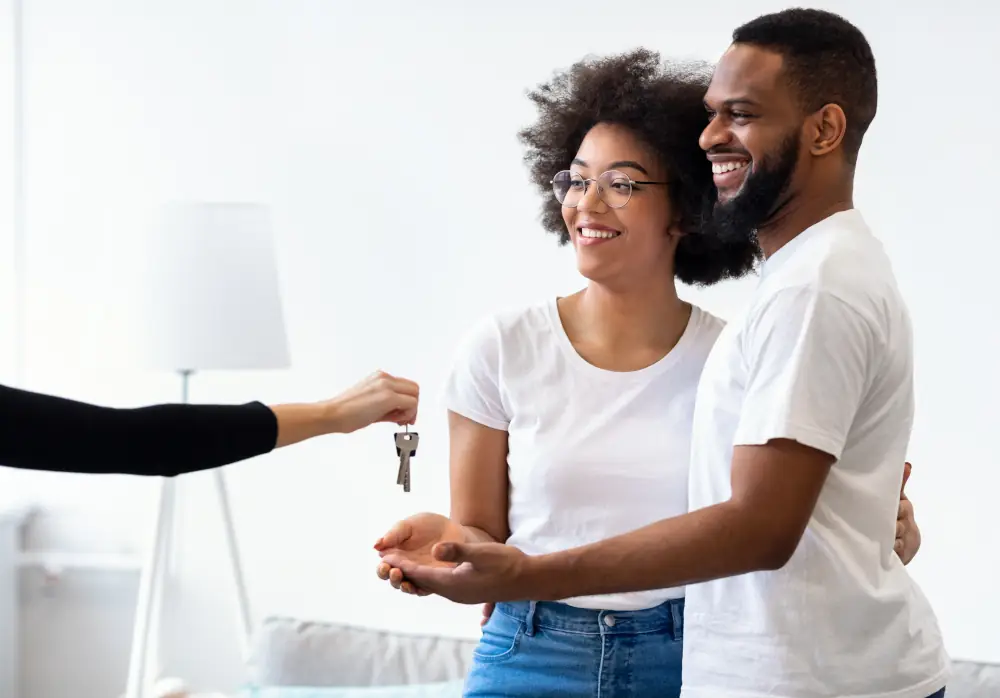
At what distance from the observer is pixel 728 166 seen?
62.4 inches

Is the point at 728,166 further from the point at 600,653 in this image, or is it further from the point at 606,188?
the point at 600,653

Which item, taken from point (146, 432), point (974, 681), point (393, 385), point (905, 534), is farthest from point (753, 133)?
point (974, 681)

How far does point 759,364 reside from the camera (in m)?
1.40

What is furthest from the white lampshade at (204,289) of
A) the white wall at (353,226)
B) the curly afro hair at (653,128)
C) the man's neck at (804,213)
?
the man's neck at (804,213)

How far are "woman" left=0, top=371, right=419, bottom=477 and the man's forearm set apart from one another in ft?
1.80

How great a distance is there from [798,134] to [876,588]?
56cm

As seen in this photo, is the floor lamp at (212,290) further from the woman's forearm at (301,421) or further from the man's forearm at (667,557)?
the man's forearm at (667,557)

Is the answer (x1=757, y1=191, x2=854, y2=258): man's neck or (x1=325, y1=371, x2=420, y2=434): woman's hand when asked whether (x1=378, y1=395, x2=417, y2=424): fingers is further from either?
(x1=757, y1=191, x2=854, y2=258): man's neck

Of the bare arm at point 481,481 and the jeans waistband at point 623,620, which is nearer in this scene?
the jeans waistband at point 623,620

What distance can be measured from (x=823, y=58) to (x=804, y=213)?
0.19 meters

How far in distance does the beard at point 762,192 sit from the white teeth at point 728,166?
0.03 meters

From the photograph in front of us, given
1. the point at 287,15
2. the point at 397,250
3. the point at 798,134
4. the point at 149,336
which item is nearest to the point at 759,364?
the point at 798,134

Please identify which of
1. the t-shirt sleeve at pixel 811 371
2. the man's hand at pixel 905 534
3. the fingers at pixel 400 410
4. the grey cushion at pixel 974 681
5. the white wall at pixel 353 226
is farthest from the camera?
the white wall at pixel 353 226

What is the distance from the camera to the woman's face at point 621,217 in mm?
1916
